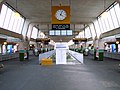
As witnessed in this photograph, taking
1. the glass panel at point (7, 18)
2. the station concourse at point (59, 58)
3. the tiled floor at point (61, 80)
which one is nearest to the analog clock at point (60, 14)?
the station concourse at point (59, 58)

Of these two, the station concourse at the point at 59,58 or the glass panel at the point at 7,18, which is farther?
the glass panel at the point at 7,18

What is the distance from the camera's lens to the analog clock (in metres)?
17.2

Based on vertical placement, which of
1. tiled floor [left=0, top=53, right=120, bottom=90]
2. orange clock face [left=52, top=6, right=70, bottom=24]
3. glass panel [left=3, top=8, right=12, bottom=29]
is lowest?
tiled floor [left=0, top=53, right=120, bottom=90]

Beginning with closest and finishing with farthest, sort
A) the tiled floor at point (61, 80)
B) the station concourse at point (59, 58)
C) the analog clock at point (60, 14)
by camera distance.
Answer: the tiled floor at point (61, 80) < the station concourse at point (59, 58) < the analog clock at point (60, 14)

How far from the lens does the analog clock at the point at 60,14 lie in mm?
17206

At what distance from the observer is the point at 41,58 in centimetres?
2439

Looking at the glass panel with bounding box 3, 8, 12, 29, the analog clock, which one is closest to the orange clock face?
the analog clock

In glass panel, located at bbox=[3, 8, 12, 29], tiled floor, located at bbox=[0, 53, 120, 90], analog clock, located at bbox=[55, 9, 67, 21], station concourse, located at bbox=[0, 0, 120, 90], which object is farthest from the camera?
glass panel, located at bbox=[3, 8, 12, 29]

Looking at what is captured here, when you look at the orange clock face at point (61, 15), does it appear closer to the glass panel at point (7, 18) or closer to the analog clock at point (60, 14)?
the analog clock at point (60, 14)

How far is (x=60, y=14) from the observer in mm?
17234

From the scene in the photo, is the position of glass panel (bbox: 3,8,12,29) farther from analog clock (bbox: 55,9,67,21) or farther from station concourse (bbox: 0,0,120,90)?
analog clock (bbox: 55,9,67,21)

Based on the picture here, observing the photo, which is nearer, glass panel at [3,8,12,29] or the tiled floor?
the tiled floor

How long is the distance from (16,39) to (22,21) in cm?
498

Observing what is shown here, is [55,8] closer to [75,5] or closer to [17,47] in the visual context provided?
[75,5]
